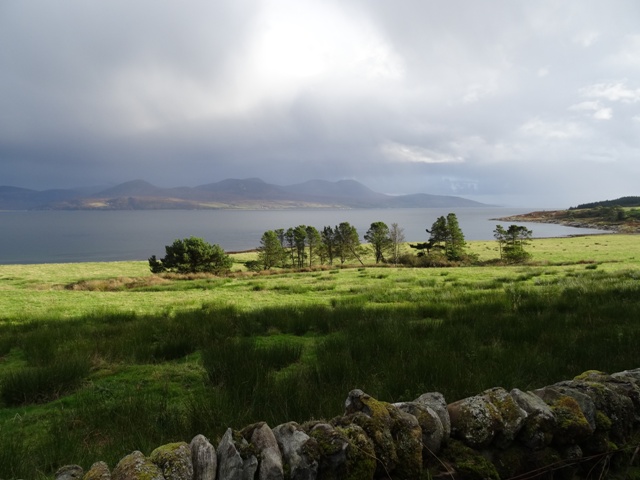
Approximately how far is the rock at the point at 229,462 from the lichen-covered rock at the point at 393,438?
759 mm

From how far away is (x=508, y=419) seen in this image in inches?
97.5

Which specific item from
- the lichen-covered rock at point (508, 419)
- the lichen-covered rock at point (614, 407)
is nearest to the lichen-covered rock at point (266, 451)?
the lichen-covered rock at point (508, 419)

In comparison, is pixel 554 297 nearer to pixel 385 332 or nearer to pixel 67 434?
pixel 385 332

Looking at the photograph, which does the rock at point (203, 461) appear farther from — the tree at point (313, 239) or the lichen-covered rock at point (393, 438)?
the tree at point (313, 239)

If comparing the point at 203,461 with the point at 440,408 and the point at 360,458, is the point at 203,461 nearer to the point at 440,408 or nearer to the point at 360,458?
the point at 360,458

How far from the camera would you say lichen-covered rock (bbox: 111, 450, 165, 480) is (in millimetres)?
1772

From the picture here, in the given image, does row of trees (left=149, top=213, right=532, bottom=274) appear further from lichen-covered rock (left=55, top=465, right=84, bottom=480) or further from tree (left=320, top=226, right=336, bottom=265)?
lichen-covered rock (left=55, top=465, right=84, bottom=480)

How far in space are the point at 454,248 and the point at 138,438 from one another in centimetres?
6143

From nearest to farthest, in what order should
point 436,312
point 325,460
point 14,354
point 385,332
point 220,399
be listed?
point 325,460
point 220,399
point 385,332
point 14,354
point 436,312

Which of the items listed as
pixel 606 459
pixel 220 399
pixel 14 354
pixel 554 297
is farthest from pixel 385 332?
pixel 14 354

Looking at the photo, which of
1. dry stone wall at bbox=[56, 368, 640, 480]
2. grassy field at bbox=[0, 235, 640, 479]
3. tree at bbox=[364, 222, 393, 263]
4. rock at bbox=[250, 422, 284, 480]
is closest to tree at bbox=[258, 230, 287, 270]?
tree at bbox=[364, 222, 393, 263]

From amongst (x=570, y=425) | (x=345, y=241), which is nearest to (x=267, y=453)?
(x=570, y=425)

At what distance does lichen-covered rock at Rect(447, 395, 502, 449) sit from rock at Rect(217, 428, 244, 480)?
1.50 metres

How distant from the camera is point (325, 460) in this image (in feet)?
6.71
